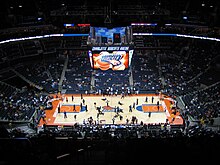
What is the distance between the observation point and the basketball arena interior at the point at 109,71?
103 feet

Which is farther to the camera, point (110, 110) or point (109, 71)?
point (109, 71)

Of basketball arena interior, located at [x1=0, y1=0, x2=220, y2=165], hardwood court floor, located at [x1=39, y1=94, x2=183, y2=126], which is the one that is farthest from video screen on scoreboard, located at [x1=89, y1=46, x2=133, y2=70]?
hardwood court floor, located at [x1=39, y1=94, x2=183, y2=126]

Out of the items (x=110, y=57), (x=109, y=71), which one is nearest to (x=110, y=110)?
(x=110, y=57)

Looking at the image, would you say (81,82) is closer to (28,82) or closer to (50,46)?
(28,82)

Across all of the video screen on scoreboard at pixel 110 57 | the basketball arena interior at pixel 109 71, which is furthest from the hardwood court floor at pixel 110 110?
the video screen on scoreboard at pixel 110 57

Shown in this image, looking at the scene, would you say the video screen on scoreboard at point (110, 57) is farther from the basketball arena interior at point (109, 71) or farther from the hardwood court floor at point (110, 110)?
Result: the hardwood court floor at point (110, 110)

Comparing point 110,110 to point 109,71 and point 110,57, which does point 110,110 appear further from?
point 109,71

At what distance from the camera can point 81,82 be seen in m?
42.5

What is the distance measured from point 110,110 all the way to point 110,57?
8.93m

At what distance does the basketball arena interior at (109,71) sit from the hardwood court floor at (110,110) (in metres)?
0.12

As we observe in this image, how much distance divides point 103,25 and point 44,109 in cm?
1410

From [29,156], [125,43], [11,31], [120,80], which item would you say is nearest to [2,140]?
[29,156]

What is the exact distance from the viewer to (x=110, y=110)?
35031mm

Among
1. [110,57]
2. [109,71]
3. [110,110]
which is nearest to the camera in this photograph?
[110,110]
